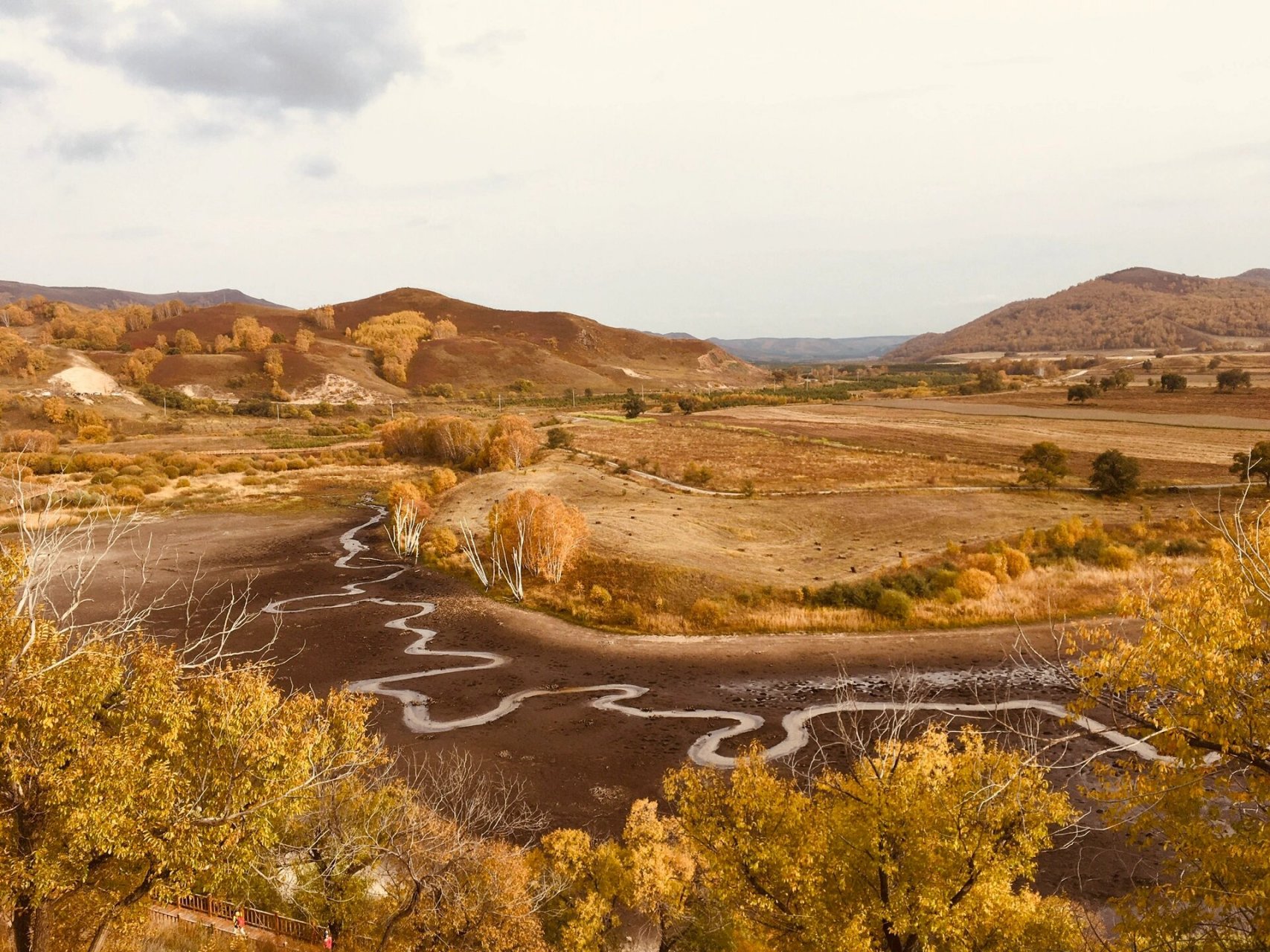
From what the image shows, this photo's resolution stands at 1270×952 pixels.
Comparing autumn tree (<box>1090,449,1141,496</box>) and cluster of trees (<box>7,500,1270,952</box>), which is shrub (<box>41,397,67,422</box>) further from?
autumn tree (<box>1090,449,1141,496</box>)

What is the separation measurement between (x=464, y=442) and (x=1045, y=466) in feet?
254

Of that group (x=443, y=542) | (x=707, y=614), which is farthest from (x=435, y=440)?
(x=707, y=614)

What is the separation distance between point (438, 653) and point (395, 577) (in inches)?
645

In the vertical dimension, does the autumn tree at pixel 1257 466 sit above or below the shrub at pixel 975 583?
above

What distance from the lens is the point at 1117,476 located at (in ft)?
214

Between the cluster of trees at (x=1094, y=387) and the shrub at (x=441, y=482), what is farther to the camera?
the cluster of trees at (x=1094, y=387)

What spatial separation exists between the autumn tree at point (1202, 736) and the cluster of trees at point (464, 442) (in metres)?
78.4

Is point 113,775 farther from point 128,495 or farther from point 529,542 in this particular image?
point 128,495

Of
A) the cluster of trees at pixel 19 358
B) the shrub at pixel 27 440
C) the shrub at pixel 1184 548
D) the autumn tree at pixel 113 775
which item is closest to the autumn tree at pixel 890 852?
the autumn tree at pixel 113 775

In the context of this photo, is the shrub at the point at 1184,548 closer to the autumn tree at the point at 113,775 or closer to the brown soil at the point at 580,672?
the brown soil at the point at 580,672

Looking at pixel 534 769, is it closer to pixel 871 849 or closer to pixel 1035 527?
pixel 871 849

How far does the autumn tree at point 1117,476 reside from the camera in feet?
213

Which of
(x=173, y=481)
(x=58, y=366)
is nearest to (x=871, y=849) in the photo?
(x=173, y=481)

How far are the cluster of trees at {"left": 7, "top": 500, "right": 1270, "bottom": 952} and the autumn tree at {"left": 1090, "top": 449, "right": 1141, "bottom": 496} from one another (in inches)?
2426
